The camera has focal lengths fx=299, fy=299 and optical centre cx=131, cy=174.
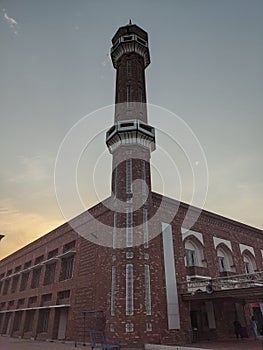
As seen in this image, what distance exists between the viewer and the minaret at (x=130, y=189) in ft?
48.7

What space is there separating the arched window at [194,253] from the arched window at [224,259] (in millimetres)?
2327

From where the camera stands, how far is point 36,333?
22672 millimetres

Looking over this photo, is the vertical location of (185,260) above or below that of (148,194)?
below

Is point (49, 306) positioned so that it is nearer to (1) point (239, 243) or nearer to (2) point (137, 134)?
(2) point (137, 134)

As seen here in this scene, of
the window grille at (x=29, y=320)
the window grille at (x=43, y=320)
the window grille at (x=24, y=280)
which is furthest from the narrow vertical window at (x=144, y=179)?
A: the window grille at (x=24, y=280)

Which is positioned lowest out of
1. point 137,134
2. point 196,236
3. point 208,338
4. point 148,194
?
point 208,338

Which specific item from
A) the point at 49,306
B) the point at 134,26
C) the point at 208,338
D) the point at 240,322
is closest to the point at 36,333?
the point at 49,306

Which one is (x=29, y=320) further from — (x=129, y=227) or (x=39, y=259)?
(x=129, y=227)

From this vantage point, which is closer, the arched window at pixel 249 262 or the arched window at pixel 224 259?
the arched window at pixel 224 259

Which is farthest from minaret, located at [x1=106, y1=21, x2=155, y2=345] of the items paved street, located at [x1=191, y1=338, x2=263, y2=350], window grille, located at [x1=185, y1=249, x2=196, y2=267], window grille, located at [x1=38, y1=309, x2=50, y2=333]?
window grille, located at [x1=38, y1=309, x2=50, y2=333]

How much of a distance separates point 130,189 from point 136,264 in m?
4.45

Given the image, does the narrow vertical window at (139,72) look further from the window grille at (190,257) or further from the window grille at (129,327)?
the window grille at (129,327)

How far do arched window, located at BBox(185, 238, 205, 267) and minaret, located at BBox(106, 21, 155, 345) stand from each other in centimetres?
522

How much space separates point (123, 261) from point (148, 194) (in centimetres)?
442
